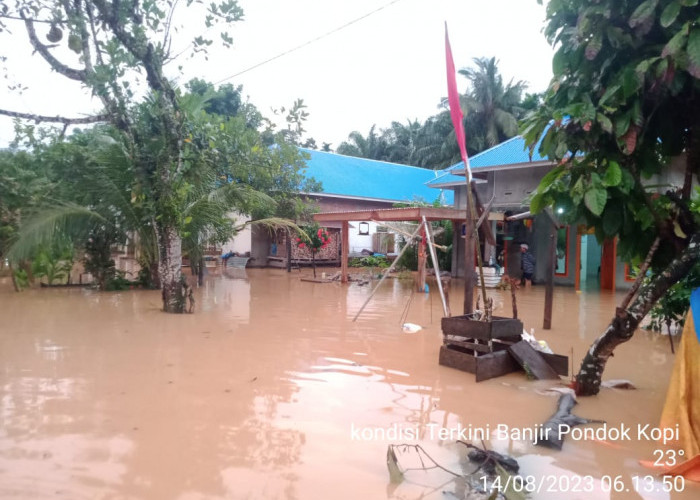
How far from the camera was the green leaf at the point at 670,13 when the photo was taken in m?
3.21

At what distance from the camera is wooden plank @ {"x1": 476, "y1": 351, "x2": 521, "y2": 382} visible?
5.59 m

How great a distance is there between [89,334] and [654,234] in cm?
762

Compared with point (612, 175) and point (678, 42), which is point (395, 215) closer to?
point (612, 175)

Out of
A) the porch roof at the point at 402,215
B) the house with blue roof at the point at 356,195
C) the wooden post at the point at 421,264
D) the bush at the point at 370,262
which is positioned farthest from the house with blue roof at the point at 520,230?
the bush at the point at 370,262

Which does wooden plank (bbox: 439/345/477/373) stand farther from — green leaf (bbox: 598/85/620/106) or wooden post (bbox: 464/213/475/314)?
green leaf (bbox: 598/85/620/106)

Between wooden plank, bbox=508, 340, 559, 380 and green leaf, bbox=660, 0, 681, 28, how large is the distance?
3628 mm

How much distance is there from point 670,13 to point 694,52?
0.33m

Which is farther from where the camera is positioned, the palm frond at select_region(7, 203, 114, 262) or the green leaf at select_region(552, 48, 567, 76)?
the palm frond at select_region(7, 203, 114, 262)

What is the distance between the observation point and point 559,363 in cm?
579

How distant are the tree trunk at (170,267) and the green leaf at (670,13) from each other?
27.2ft

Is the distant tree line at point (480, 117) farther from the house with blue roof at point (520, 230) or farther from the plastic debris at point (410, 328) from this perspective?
the plastic debris at point (410, 328)

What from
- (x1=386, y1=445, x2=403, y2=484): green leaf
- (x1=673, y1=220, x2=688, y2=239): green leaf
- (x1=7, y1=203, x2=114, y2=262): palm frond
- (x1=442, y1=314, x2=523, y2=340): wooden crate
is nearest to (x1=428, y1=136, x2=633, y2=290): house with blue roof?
(x1=442, y1=314, x2=523, y2=340): wooden crate

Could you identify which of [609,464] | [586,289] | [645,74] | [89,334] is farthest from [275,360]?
[586,289]

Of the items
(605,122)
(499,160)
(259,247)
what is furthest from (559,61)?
(259,247)
